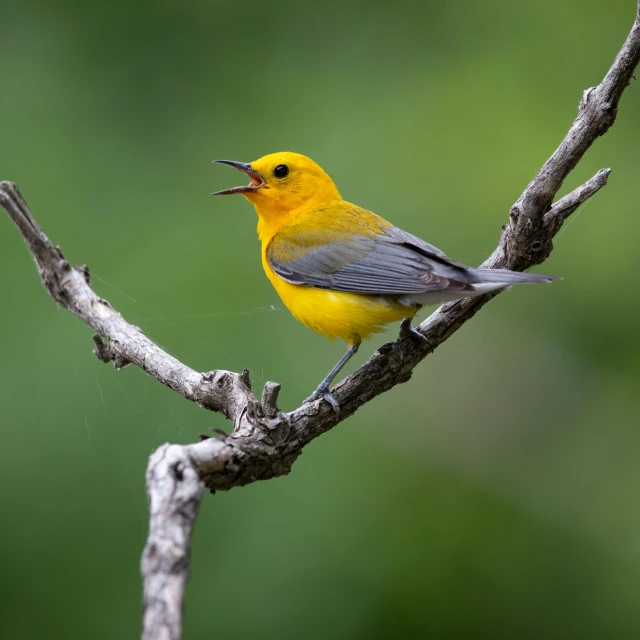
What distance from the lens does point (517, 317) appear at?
4.58 m

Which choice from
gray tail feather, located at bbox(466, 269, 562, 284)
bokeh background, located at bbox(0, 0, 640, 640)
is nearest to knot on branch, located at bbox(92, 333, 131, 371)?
bokeh background, located at bbox(0, 0, 640, 640)

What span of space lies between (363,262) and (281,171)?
3.07ft

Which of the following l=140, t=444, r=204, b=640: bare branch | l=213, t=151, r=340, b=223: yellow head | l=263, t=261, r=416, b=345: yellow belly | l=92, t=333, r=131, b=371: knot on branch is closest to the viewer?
l=140, t=444, r=204, b=640: bare branch

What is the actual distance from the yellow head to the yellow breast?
734 millimetres

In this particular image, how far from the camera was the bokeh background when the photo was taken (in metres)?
3.87

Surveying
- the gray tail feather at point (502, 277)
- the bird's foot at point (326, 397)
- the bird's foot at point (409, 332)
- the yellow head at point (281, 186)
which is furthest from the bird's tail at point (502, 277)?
the yellow head at point (281, 186)

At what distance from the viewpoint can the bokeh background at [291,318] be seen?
3869 millimetres

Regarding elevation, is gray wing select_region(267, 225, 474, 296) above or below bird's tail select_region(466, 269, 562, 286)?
above

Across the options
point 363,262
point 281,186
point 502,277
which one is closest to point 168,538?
point 502,277

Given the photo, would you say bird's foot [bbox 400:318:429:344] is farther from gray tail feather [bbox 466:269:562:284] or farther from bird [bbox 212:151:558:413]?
gray tail feather [bbox 466:269:562:284]

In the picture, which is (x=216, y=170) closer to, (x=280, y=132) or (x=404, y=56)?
(x=280, y=132)

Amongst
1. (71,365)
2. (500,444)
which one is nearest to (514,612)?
(500,444)

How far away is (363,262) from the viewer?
386 cm

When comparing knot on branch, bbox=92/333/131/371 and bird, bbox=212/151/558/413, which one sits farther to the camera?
knot on branch, bbox=92/333/131/371
